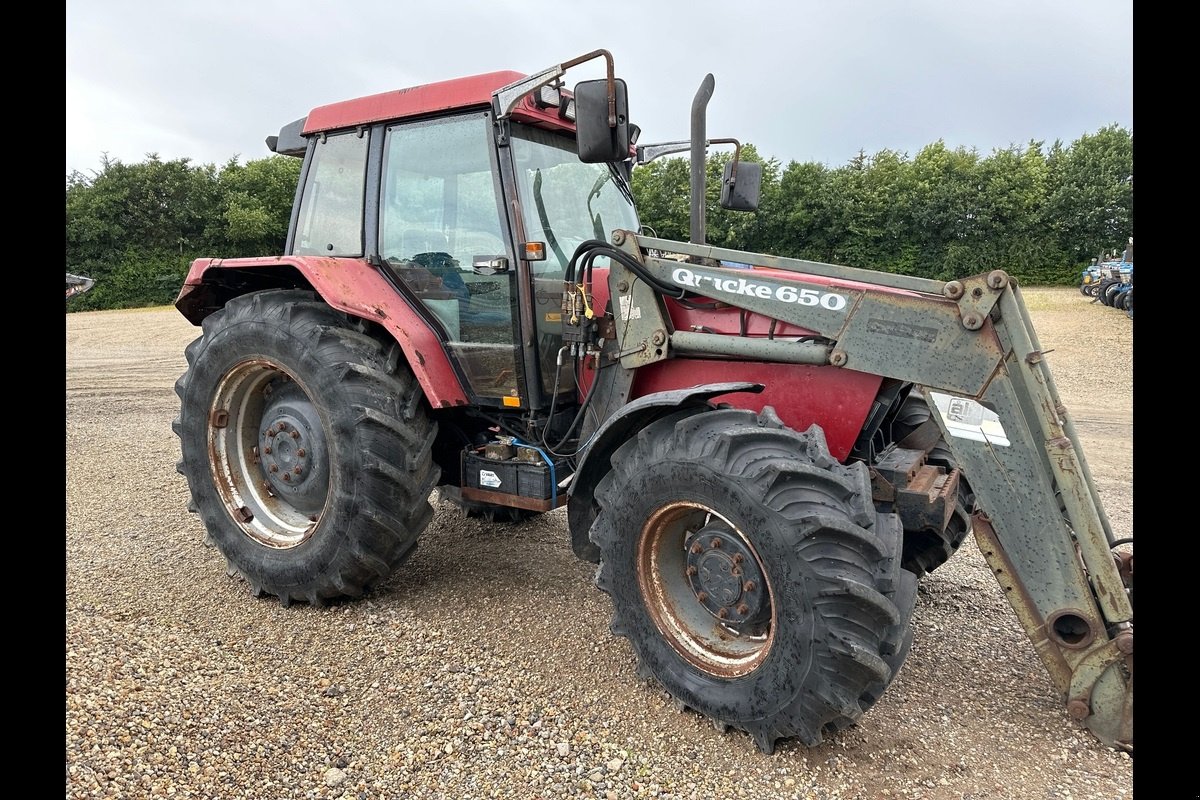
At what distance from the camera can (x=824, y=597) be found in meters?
2.38

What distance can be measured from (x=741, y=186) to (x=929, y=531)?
Result: 200 cm

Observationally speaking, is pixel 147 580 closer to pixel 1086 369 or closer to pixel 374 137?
pixel 374 137

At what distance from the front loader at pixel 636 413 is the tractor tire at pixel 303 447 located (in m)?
0.01

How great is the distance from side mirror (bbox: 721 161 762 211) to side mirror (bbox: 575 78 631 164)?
1.42 meters

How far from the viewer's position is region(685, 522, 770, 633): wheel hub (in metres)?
2.63

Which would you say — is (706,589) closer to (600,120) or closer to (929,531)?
(929,531)

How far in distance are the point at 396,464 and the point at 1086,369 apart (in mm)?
11274

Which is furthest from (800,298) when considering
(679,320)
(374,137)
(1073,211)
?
(1073,211)

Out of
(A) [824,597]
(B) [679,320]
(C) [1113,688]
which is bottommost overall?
(C) [1113,688]

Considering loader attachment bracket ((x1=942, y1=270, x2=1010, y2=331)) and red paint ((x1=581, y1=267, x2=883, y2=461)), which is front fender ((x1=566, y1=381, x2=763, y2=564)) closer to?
red paint ((x1=581, y1=267, x2=883, y2=461))

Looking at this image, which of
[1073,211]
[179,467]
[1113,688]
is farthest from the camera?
[1073,211]

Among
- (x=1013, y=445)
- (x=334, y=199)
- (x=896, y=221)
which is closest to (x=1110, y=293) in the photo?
(x=896, y=221)

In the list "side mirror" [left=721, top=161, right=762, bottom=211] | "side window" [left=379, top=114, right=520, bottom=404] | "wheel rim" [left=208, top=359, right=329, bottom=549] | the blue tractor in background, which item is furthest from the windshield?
the blue tractor in background

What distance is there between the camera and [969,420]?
259 cm
